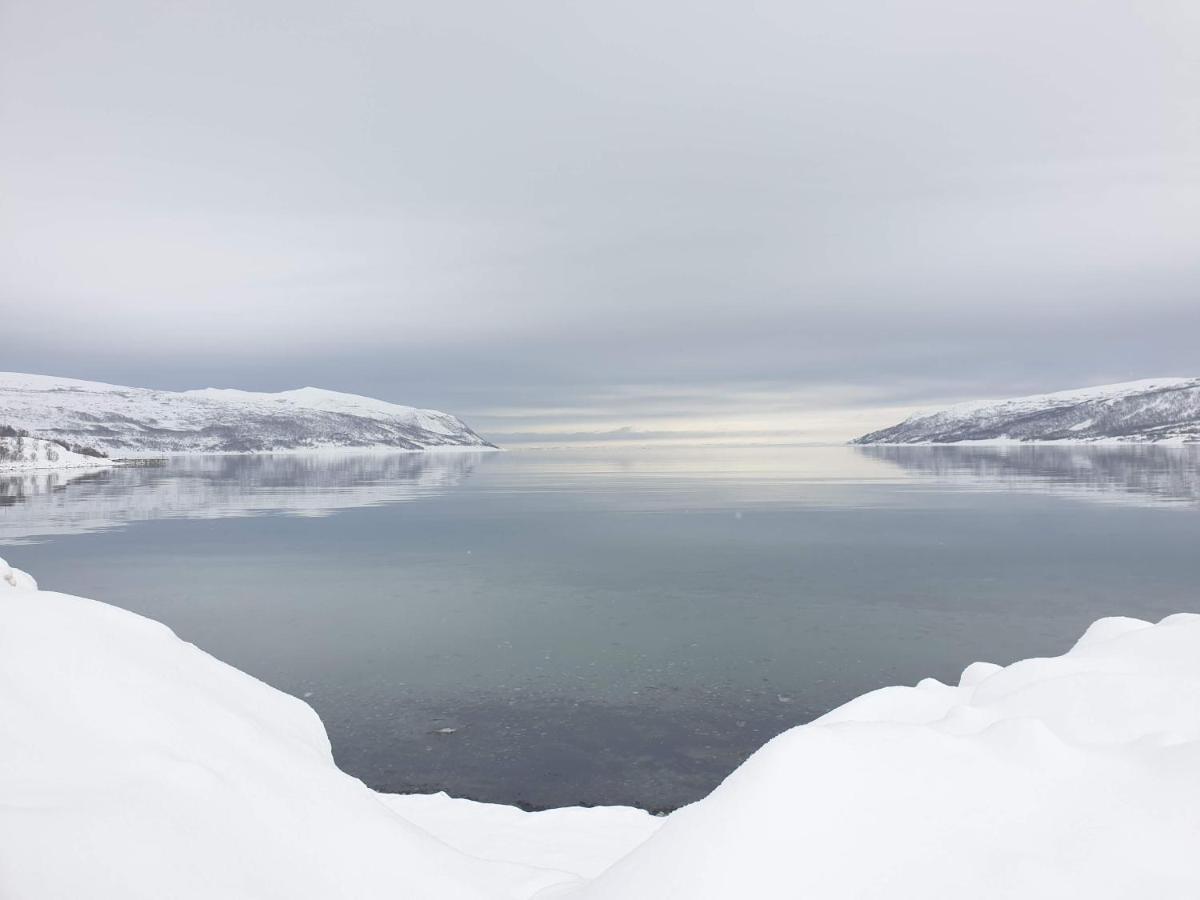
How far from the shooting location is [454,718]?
16.5 metres

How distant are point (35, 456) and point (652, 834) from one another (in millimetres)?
193952

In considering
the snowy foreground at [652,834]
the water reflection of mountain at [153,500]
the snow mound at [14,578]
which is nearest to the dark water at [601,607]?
the water reflection of mountain at [153,500]

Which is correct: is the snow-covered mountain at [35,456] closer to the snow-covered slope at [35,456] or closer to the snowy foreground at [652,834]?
the snow-covered slope at [35,456]

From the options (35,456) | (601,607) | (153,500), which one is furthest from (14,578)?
(35,456)

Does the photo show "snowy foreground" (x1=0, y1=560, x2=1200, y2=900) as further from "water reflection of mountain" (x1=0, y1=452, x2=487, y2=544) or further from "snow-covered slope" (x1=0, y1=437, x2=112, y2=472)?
"snow-covered slope" (x1=0, y1=437, x2=112, y2=472)

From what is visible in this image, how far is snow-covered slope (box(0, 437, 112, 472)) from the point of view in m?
144

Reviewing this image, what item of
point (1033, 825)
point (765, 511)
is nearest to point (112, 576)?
point (1033, 825)

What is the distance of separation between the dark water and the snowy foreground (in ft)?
20.9

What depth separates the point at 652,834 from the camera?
6.96m

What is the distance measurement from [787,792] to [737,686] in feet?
42.7

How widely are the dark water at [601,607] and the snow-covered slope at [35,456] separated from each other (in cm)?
11097

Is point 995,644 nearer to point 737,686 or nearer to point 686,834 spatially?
point 737,686

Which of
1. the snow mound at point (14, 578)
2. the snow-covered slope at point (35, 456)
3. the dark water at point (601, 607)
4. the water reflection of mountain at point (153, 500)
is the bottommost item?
the dark water at point (601, 607)

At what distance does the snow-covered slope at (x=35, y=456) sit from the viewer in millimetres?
144250
